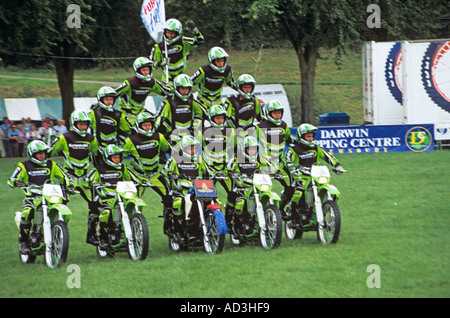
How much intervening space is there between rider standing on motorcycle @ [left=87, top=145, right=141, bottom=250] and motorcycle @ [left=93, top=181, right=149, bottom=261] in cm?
8

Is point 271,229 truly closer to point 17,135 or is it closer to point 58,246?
point 58,246

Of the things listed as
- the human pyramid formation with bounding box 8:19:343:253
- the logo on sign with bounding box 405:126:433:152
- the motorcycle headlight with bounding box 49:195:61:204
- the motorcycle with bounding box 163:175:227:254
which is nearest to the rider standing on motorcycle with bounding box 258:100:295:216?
the human pyramid formation with bounding box 8:19:343:253

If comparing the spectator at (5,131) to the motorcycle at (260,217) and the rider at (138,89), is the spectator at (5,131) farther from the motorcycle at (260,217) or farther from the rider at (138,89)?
the motorcycle at (260,217)

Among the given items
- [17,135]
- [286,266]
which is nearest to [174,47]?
[286,266]

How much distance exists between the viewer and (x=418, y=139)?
26250mm

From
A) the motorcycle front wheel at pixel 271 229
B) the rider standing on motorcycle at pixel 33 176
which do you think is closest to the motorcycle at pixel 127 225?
the rider standing on motorcycle at pixel 33 176

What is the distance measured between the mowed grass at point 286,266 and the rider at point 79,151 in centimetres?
88

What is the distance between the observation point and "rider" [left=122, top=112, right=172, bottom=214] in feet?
44.5

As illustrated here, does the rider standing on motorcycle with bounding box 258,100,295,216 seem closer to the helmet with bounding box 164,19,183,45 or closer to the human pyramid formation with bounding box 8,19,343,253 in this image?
the human pyramid formation with bounding box 8,19,343,253

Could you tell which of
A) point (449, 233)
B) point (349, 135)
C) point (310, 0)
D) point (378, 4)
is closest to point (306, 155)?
point (449, 233)

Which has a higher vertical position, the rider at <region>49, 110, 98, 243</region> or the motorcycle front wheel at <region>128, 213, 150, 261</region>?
the rider at <region>49, 110, 98, 243</region>

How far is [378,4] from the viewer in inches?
1118

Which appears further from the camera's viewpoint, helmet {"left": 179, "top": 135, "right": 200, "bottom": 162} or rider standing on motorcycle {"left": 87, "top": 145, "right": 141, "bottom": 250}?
helmet {"left": 179, "top": 135, "right": 200, "bottom": 162}

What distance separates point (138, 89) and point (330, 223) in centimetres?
529
